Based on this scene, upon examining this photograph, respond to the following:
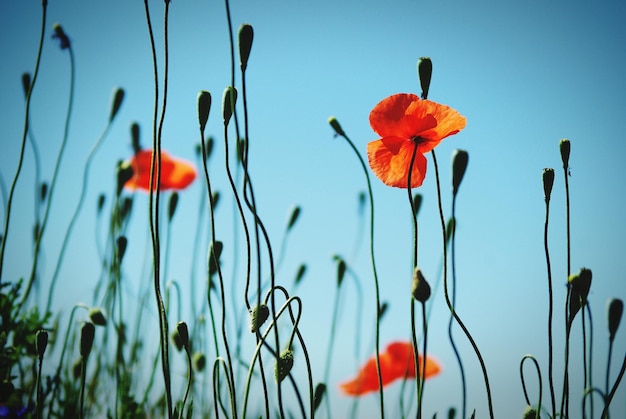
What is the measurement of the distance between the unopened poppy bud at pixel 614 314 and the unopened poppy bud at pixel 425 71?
21.1 inches

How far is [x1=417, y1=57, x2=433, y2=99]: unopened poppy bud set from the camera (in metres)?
0.88

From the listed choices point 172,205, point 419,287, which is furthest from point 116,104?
point 419,287

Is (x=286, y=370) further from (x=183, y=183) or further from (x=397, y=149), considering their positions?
(x=183, y=183)

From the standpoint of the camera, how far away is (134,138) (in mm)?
1824

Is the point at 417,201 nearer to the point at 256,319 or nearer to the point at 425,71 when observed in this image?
the point at 425,71

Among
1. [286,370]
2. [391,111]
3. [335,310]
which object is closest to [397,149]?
[391,111]

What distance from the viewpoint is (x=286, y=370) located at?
0.83m

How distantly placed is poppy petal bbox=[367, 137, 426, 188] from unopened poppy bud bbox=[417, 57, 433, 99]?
16cm

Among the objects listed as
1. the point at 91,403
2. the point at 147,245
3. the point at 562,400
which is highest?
the point at 147,245

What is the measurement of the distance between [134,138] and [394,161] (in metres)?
1.08

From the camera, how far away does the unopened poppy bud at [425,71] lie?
88 cm

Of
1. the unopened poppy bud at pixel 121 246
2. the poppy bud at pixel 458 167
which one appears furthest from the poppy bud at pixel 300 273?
the poppy bud at pixel 458 167

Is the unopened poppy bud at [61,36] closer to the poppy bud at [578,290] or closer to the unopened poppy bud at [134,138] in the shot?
the unopened poppy bud at [134,138]

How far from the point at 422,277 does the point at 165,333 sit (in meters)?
0.38
